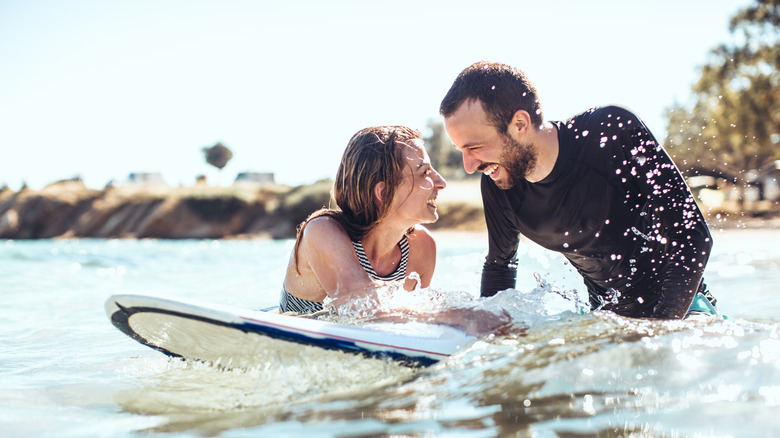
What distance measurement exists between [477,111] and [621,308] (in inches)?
49.7

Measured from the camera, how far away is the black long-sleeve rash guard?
2818 mm

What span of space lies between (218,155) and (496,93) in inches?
1872

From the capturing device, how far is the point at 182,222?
2945 cm

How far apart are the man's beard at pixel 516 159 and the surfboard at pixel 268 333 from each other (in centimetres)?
90

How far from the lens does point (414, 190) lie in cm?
304

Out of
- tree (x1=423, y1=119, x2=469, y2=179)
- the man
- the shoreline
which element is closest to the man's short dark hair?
the man

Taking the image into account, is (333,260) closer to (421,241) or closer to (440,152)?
(421,241)

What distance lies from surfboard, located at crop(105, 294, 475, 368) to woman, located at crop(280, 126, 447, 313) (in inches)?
15.4

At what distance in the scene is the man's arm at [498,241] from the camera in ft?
10.8

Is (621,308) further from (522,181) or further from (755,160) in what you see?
(755,160)

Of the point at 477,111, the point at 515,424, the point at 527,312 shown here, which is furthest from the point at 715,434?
→ the point at 477,111

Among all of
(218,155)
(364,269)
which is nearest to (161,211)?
(218,155)

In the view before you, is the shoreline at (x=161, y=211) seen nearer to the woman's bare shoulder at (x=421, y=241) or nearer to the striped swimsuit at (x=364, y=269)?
the woman's bare shoulder at (x=421, y=241)

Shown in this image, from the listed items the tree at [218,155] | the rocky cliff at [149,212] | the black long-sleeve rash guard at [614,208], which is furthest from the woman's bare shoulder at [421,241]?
the tree at [218,155]
